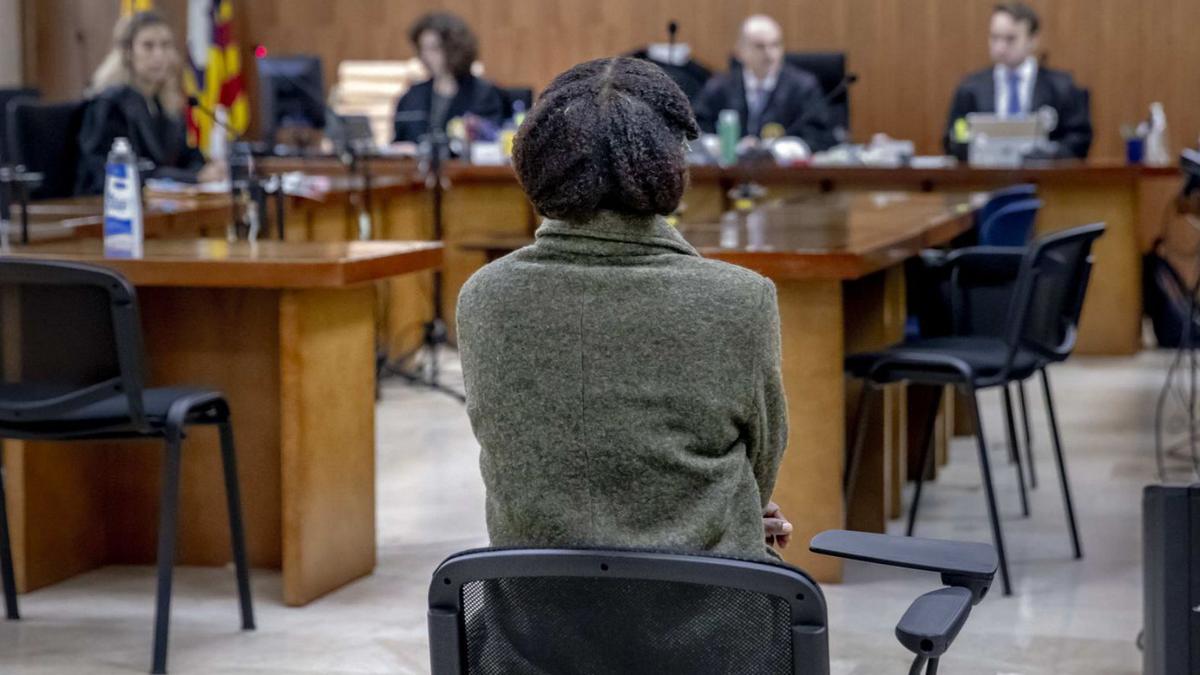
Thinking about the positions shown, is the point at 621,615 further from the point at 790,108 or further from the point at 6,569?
the point at 790,108

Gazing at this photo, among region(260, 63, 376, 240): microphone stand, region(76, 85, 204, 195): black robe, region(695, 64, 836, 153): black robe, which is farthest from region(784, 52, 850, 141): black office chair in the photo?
region(76, 85, 204, 195): black robe

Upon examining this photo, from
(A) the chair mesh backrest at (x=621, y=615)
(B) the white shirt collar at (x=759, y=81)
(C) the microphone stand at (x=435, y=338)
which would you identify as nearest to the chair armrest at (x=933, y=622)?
(A) the chair mesh backrest at (x=621, y=615)

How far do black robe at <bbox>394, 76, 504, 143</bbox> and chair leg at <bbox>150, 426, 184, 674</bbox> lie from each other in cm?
545

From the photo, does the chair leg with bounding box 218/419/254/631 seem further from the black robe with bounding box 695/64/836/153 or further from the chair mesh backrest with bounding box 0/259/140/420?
the black robe with bounding box 695/64/836/153

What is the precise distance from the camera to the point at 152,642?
355cm

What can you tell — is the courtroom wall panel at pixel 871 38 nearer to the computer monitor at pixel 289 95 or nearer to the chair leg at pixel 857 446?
the computer monitor at pixel 289 95

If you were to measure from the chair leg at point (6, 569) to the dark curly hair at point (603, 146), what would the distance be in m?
2.27

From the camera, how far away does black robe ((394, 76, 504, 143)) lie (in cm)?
877

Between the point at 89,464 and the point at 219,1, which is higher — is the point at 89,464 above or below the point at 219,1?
below

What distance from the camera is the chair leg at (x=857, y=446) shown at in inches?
159

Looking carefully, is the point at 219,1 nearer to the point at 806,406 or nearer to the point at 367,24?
the point at 367,24

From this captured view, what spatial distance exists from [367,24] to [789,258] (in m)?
7.82

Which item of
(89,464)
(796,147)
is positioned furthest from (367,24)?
(89,464)

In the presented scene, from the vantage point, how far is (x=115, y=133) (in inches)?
264
